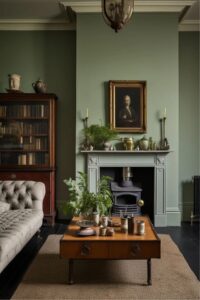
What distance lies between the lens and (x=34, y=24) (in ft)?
19.0

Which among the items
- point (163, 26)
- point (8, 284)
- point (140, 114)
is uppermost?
point (163, 26)

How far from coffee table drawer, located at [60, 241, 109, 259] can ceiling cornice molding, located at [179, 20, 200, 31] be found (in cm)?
452

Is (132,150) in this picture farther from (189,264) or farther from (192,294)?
(192,294)

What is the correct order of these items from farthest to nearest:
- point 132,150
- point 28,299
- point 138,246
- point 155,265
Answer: point 132,150 < point 155,265 < point 138,246 < point 28,299

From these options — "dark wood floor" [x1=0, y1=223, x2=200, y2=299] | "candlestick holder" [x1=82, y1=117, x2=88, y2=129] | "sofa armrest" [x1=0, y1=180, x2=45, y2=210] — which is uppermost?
"candlestick holder" [x1=82, y1=117, x2=88, y2=129]

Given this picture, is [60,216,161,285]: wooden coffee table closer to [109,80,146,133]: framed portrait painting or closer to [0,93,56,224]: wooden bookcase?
[0,93,56,224]: wooden bookcase

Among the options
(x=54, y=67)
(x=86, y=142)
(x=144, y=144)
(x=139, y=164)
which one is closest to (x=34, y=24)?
(x=54, y=67)

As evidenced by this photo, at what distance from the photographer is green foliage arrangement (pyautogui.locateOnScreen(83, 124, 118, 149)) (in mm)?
5164

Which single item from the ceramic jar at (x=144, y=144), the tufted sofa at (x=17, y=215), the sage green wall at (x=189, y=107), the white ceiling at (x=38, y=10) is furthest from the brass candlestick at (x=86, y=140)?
the white ceiling at (x=38, y=10)

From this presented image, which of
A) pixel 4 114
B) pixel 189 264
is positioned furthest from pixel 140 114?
pixel 189 264

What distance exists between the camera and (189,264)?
3.35m

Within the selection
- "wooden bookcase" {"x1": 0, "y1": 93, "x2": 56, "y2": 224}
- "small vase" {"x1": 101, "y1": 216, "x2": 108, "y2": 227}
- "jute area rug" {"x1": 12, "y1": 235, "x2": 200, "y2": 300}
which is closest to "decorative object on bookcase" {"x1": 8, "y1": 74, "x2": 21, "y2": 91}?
"wooden bookcase" {"x1": 0, "y1": 93, "x2": 56, "y2": 224}

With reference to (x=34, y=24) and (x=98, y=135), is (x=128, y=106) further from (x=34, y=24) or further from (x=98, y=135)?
(x=34, y=24)

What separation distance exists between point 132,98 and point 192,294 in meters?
3.45
